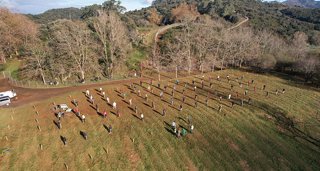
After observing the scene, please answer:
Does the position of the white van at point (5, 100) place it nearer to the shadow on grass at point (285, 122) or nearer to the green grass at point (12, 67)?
the green grass at point (12, 67)

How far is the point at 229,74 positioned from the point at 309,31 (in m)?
85.1

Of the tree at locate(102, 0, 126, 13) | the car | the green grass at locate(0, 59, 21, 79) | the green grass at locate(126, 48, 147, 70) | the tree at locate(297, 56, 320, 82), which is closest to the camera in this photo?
the car

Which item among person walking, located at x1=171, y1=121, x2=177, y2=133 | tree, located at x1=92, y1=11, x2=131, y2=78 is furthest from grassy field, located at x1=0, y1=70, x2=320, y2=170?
tree, located at x1=92, y1=11, x2=131, y2=78

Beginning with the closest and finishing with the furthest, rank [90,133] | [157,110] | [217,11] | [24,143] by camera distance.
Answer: [24,143] < [90,133] < [157,110] < [217,11]

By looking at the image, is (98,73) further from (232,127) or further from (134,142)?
(232,127)

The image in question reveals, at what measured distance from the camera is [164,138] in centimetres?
3566

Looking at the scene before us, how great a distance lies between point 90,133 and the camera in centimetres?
3556

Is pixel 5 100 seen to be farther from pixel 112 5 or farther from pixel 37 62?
pixel 112 5

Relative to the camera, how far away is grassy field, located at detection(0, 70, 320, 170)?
1228 inches

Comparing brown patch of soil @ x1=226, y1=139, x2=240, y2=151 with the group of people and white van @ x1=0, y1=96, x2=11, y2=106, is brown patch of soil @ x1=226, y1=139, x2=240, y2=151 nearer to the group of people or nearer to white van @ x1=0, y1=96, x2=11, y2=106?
the group of people

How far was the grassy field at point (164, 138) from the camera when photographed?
31188mm

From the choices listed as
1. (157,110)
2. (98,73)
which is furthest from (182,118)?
(98,73)

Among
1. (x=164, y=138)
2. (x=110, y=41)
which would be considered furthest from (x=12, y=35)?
(x=164, y=138)

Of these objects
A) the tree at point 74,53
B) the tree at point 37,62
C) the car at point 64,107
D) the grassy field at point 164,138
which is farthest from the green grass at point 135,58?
the car at point 64,107
